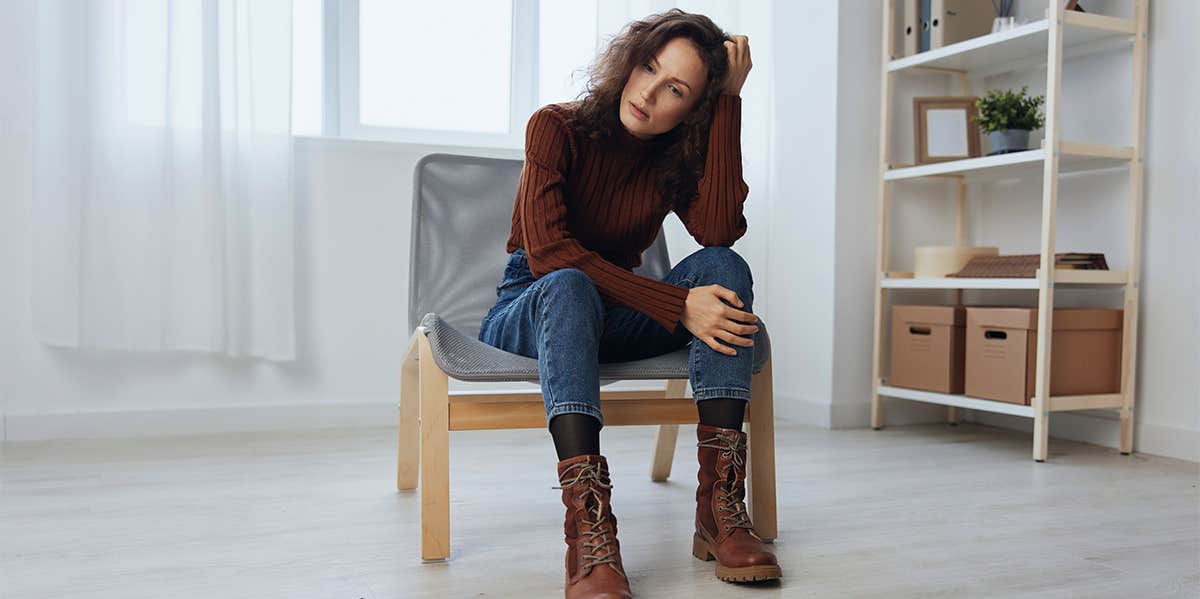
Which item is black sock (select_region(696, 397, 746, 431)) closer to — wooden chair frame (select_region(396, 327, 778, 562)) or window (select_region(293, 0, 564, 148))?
wooden chair frame (select_region(396, 327, 778, 562))

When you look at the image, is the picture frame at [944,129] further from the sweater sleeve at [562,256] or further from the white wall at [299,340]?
the sweater sleeve at [562,256]

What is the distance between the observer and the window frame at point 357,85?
9.18 feet

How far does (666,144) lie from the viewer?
1553 millimetres

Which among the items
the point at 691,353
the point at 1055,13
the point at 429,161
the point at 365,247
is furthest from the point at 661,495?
the point at 1055,13

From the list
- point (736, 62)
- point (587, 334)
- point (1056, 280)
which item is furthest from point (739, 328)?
point (1056, 280)

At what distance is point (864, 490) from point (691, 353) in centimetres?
73

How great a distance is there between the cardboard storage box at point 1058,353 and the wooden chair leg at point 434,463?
1.60m

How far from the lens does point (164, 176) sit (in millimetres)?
2463

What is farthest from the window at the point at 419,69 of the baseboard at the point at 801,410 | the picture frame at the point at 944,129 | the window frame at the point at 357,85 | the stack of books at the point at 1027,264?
the stack of books at the point at 1027,264

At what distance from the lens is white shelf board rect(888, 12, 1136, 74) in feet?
7.73

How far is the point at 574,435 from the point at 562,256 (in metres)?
0.28

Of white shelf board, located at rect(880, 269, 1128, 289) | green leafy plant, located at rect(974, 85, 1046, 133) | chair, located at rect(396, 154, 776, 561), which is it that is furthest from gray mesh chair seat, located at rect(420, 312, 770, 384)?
green leafy plant, located at rect(974, 85, 1046, 133)

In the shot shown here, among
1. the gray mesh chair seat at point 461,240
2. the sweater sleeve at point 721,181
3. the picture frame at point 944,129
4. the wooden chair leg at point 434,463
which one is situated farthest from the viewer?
the picture frame at point 944,129

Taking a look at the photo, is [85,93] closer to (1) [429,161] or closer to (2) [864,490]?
(1) [429,161]
